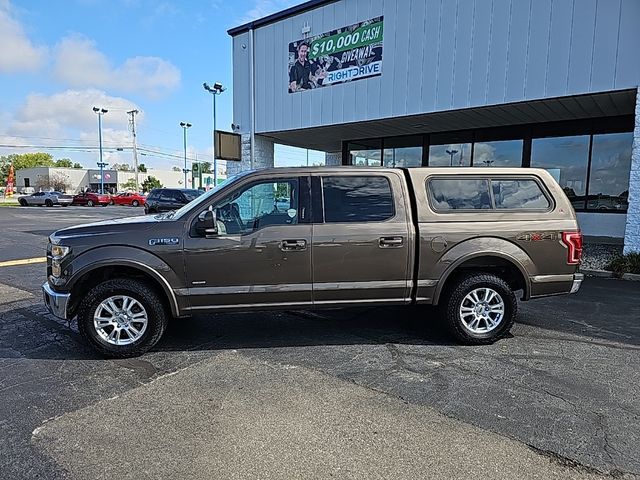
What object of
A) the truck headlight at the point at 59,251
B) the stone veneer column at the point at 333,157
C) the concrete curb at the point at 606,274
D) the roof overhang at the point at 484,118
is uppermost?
the roof overhang at the point at 484,118

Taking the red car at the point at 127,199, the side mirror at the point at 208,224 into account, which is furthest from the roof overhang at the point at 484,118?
the red car at the point at 127,199

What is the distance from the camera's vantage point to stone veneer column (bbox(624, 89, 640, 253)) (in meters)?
8.98

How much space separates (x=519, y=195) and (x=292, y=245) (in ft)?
8.75

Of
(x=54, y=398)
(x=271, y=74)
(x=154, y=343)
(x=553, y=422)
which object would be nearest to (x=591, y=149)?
(x=271, y=74)

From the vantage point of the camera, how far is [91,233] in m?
4.42

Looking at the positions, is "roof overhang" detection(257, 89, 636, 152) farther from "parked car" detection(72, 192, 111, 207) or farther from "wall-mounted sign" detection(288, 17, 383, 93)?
"parked car" detection(72, 192, 111, 207)

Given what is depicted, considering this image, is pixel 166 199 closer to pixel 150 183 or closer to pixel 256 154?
pixel 256 154

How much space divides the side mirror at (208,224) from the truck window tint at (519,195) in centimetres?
312

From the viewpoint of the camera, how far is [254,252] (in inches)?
178

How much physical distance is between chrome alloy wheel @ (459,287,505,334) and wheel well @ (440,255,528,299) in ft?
0.82

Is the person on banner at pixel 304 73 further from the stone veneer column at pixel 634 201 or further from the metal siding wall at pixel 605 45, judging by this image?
the stone veneer column at pixel 634 201

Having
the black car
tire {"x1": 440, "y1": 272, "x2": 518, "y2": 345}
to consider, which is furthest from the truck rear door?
the black car

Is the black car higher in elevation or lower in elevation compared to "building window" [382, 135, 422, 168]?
lower

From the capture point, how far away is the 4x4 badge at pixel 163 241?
441 cm
